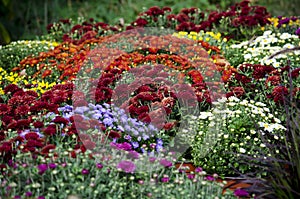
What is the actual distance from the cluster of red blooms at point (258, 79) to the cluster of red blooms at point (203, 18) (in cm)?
173

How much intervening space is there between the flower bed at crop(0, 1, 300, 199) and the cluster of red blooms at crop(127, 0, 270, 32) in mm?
39

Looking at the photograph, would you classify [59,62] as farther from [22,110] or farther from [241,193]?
[241,193]

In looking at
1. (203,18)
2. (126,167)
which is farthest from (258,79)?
(203,18)

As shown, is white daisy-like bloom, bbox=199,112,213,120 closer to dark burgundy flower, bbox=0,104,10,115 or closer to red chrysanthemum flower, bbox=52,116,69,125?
red chrysanthemum flower, bbox=52,116,69,125

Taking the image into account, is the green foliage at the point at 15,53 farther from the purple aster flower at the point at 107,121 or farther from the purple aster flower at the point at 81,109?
the purple aster flower at the point at 107,121

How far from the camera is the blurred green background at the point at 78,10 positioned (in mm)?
10711

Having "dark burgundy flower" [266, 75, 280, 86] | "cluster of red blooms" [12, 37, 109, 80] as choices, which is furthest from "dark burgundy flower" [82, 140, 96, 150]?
"dark burgundy flower" [266, 75, 280, 86]

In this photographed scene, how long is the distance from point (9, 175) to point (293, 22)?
5095 mm

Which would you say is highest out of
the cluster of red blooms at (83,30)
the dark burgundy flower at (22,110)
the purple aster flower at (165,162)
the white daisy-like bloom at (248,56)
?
the cluster of red blooms at (83,30)

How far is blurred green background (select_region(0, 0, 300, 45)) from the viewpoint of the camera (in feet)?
35.1

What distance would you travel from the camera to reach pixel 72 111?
420 cm

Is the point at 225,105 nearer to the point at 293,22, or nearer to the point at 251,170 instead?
the point at 251,170

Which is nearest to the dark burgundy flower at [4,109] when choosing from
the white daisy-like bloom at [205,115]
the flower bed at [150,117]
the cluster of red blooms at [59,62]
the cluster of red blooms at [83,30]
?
the flower bed at [150,117]

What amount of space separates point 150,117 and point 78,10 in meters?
7.55
